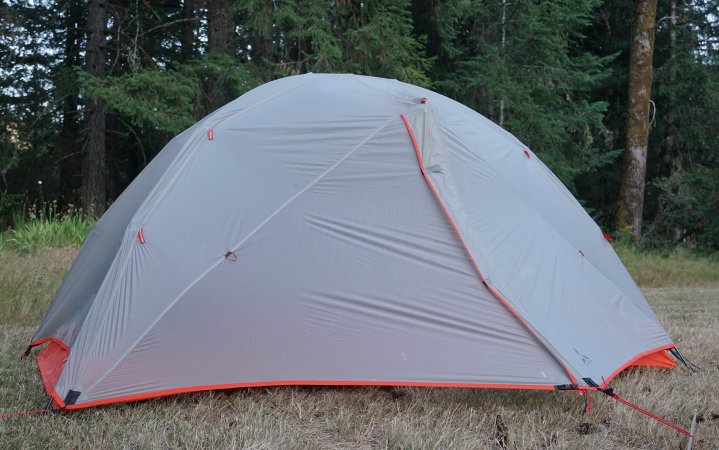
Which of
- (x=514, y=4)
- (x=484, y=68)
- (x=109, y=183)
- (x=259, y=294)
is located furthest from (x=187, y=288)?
(x=109, y=183)

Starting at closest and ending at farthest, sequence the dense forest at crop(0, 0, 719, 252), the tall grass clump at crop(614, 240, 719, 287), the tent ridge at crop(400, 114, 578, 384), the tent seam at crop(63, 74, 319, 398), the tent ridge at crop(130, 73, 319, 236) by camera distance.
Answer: the tent ridge at crop(400, 114, 578, 384) → the tent seam at crop(63, 74, 319, 398) → the tent ridge at crop(130, 73, 319, 236) → the tall grass clump at crop(614, 240, 719, 287) → the dense forest at crop(0, 0, 719, 252)

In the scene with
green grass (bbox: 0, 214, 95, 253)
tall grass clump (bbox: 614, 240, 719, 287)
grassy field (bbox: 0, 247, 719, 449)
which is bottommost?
tall grass clump (bbox: 614, 240, 719, 287)

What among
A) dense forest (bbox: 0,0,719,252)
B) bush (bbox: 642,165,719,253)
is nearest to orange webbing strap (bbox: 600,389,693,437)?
dense forest (bbox: 0,0,719,252)

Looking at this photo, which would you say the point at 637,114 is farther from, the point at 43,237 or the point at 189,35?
the point at 43,237

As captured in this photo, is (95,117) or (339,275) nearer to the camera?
(339,275)

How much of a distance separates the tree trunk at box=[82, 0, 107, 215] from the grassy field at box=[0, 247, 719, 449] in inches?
359

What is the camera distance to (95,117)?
13258 millimetres

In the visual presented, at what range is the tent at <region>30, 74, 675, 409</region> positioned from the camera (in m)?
3.54

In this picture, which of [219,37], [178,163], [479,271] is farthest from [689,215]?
[178,163]

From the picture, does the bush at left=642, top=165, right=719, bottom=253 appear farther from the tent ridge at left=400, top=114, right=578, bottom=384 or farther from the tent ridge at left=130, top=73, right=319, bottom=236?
the tent ridge at left=130, top=73, right=319, bottom=236

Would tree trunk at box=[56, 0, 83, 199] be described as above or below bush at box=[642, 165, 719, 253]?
above

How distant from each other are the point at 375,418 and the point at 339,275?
2.55 ft

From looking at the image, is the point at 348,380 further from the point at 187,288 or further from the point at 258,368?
the point at 187,288

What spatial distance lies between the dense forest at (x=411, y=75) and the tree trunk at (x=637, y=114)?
1.2 inches
